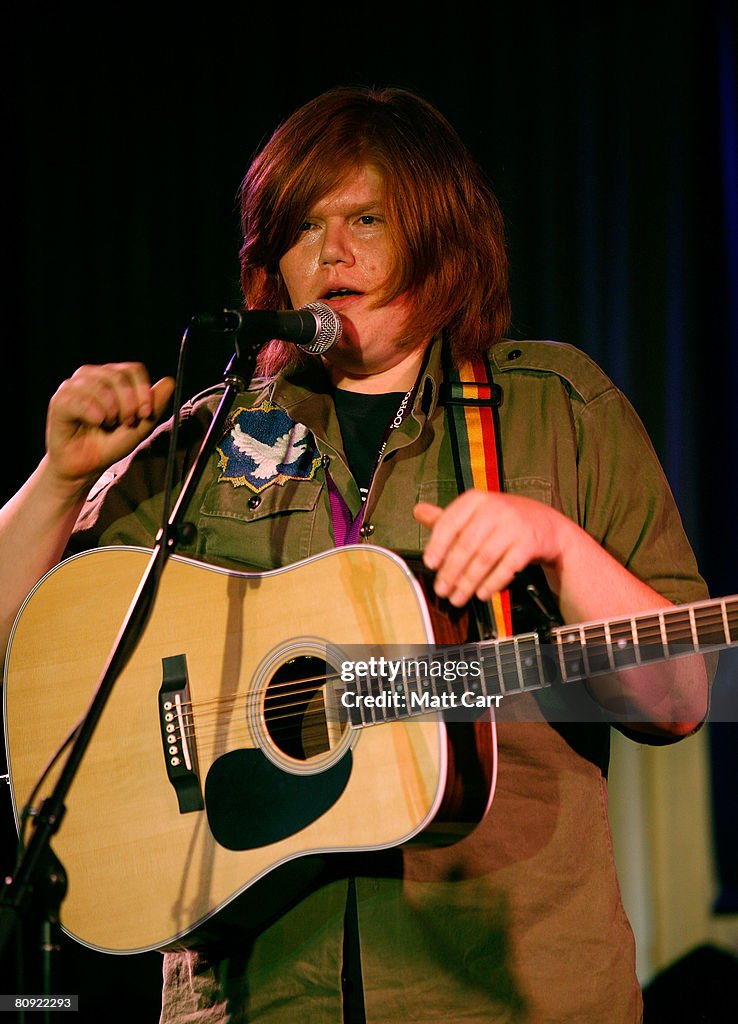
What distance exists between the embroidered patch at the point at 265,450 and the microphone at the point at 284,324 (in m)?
0.33

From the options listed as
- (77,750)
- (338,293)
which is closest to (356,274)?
(338,293)

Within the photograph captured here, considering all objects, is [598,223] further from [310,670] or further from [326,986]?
[326,986]

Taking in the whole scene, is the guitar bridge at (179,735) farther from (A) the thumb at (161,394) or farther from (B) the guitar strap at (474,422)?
(B) the guitar strap at (474,422)

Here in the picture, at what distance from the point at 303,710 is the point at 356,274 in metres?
0.86

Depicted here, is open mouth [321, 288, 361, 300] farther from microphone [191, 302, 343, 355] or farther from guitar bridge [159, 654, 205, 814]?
guitar bridge [159, 654, 205, 814]

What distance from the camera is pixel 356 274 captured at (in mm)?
2008

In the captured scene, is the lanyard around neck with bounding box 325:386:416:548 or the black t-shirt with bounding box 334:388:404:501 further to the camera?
the black t-shirt with bounding box 334:388:404:501

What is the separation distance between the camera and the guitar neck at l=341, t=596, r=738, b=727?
4.85 ft

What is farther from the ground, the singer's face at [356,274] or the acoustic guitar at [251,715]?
the singer's face at [356,274]

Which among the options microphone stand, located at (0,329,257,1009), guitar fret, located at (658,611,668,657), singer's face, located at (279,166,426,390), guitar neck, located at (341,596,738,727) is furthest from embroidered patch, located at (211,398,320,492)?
guitar fret, located at (658,611,668,657)

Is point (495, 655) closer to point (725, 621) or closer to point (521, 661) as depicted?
point (521, 661)

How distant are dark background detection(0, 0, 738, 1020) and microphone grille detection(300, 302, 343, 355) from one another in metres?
1.37

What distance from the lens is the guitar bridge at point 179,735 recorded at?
70.9 inches

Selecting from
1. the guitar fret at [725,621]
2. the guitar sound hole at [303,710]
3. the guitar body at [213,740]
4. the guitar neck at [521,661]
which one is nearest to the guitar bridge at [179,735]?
the guitar body at [213,740]
